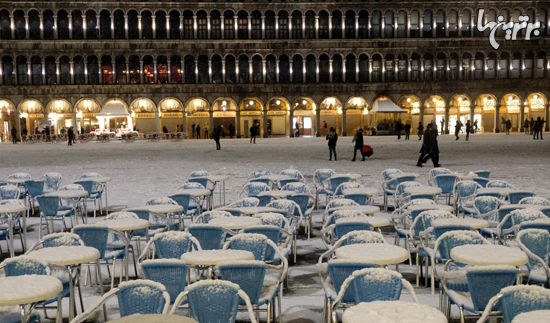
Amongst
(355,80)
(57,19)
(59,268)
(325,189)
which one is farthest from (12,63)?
(59,268)

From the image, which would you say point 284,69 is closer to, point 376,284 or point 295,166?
point 295,166

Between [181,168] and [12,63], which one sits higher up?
[12,63]

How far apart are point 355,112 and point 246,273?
4644 centimetres

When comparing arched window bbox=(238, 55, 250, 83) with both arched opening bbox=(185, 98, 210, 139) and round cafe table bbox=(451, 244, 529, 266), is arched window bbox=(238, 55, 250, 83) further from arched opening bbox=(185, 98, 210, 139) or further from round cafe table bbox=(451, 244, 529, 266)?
round cafe table bbox=(451, 244, 529, 266)

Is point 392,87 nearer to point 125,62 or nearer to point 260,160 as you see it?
point 125,62

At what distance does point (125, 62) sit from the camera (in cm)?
4788

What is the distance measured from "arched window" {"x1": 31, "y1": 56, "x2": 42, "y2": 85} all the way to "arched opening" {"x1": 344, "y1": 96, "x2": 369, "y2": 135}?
2490cm

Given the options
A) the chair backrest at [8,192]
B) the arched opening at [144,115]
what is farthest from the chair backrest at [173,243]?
the arched opening at [144,115]

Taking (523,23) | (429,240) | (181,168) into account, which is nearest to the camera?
(429,240)

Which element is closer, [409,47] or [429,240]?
[429,240]

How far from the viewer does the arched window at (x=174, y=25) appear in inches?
1923

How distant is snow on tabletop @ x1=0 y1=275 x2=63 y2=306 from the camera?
4020 mm

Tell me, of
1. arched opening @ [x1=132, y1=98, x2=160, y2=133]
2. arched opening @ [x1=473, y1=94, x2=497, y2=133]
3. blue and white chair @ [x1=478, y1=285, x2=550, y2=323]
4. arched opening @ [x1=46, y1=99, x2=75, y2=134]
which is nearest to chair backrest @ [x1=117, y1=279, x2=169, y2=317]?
blue and white chair @ [x1=478, y1=285, x2=550, y2=323]

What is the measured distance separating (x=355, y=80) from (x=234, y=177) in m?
34.4
